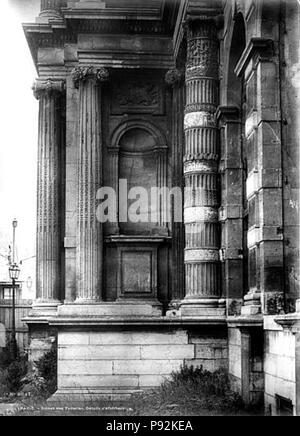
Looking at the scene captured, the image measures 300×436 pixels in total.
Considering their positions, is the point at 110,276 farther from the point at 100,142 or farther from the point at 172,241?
the point at 100,142

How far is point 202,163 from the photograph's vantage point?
2167 centimetres

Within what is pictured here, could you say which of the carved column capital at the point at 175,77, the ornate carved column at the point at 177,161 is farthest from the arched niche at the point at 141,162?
the carved column capital at the point at 175,77

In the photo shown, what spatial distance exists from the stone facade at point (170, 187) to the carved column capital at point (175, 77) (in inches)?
1.6

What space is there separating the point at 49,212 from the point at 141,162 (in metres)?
4.12

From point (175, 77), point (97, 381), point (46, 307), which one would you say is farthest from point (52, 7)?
point (97, 381)

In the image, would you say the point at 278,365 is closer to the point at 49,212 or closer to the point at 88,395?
the point at 88,395

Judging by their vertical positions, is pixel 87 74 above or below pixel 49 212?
above

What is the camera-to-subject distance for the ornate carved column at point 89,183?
23453 millimetres

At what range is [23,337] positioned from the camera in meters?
44.0

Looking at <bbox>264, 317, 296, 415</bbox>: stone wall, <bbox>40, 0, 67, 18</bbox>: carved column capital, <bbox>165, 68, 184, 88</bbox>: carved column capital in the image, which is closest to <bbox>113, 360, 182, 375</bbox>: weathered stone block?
<bbox>264, 317, 296, 415</bbox>: stone wall

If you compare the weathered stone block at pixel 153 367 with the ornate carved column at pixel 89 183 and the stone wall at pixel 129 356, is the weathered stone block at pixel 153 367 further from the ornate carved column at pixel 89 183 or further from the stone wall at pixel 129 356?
the ornate carved column at pixel 89 183

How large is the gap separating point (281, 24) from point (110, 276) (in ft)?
31.6

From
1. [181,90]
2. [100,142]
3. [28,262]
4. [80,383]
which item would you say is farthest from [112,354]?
[28,262]

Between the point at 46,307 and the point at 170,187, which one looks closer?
the point at 170,187
